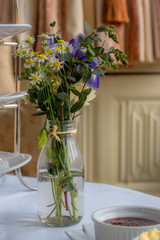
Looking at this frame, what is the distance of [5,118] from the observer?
152cm

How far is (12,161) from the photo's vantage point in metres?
1.00

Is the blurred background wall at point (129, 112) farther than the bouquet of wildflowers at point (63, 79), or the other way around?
the blurred background wall at point (129, 112)

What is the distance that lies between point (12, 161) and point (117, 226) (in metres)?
0.45

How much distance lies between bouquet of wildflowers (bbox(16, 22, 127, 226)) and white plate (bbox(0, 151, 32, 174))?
16cm

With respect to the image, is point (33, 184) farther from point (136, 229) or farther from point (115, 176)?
point (115, 176)

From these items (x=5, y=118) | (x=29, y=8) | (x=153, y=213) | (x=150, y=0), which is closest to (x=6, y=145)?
(x=5, y=118)

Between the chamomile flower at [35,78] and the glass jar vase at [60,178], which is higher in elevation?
the chamomile flower at [35,78]

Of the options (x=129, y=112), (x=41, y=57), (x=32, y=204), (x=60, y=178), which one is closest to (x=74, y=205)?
(x=60, y=178)

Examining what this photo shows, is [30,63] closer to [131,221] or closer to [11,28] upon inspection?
[11,28]

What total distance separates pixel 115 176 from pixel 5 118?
1309 mm

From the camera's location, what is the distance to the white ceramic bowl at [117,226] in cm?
60

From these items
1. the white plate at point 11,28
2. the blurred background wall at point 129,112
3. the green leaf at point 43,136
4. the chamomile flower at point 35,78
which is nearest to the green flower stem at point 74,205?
the green leaf at point 43,136

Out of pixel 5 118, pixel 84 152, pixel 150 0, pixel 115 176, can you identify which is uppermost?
pixel 150 0

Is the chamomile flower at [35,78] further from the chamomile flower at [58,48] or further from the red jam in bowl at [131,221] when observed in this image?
the red jam in bowl at [131,221]
